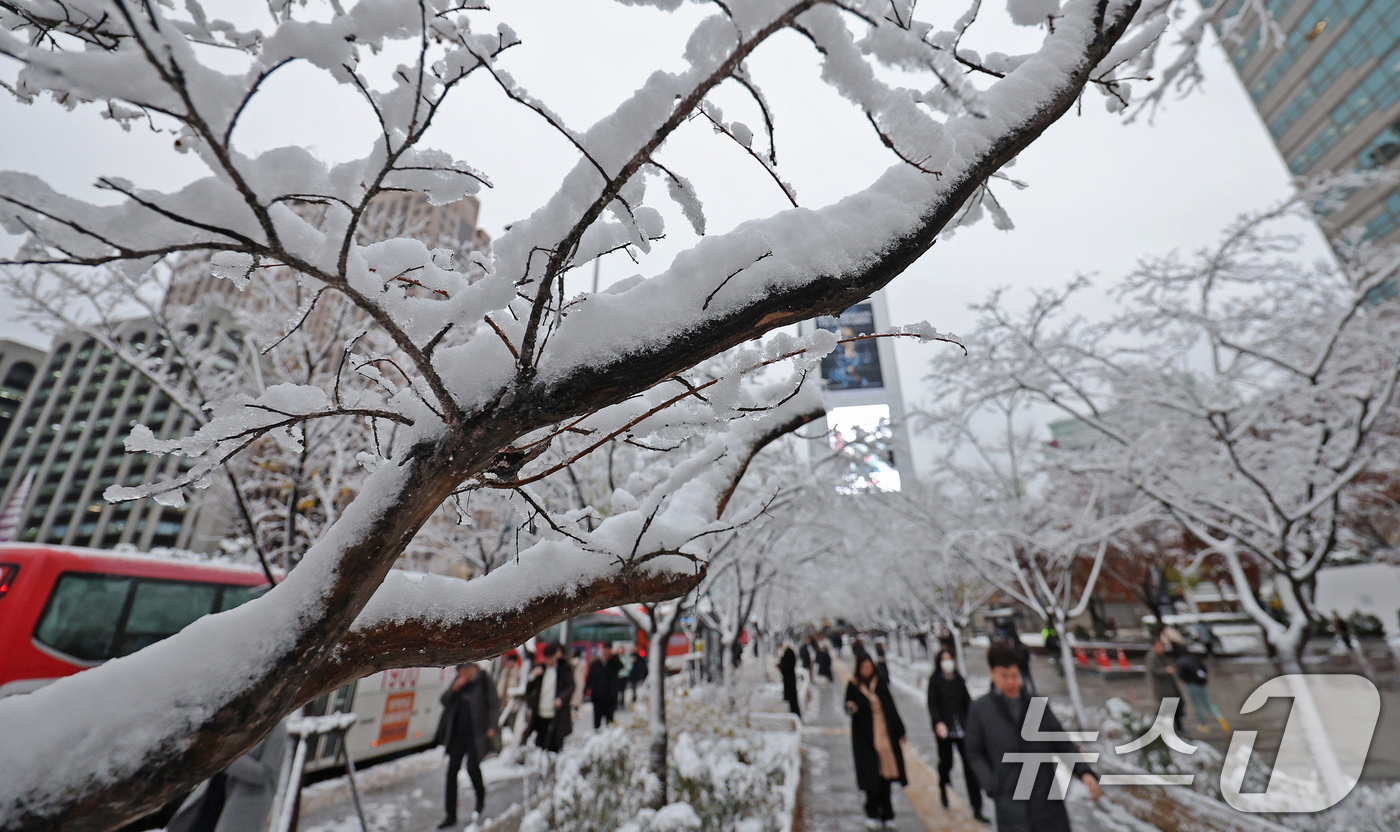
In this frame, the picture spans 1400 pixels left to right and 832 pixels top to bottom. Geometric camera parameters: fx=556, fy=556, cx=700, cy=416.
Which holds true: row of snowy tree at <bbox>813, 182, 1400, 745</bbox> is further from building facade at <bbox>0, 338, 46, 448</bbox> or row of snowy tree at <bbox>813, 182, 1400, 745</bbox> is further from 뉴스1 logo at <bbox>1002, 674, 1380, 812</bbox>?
building facade at <bbox>0, 338, 46, 448</bbox>

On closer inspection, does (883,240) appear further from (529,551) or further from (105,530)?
(105,530)

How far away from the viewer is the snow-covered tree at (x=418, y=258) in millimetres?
832

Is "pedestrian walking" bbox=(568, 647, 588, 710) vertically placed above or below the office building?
below

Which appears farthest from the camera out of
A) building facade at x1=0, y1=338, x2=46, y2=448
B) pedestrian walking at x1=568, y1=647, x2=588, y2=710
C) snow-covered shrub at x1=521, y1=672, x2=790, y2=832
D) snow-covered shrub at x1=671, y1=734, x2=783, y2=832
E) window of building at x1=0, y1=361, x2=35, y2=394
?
window of building at x1=0, y1=361, x2=35, y2=394

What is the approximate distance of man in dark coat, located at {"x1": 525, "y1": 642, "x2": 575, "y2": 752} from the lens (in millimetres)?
7281

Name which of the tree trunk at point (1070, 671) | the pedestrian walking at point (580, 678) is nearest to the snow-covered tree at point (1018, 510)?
the tree trunk at point (1070, 671)

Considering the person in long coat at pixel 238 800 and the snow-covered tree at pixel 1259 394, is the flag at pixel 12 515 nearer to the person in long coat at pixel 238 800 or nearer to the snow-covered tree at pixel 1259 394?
the person in long coat at pixel 238 800

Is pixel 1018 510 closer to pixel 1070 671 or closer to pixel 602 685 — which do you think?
pixel 1070 671

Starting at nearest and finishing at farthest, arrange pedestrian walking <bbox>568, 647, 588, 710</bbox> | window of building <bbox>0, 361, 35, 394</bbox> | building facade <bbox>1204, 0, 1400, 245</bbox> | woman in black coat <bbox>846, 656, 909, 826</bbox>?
1. woman in black coat <bbox>846, 656, 909, 826</bbox>
2. pedestrian walking <bbox>568, 647, 588, 710</bbox>
3. building facade <bbox>1204, 0, 1400, 245</bbox>
4. window of building <bbox>0, 361, 35, 394</bbox>

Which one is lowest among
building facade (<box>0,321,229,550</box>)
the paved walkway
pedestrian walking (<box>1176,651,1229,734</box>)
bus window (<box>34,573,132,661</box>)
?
the paved walkway

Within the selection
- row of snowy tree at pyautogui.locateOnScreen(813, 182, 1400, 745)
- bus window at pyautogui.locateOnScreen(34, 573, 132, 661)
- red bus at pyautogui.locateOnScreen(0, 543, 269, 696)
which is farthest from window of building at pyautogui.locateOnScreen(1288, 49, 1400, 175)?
bus window at pyautogui.locateOnScreen(34, 573, 132, 661)

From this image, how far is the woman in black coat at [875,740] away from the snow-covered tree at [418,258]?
558cm

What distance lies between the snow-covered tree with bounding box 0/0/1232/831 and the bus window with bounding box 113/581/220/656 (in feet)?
26.0

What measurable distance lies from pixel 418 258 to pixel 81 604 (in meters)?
8.54
